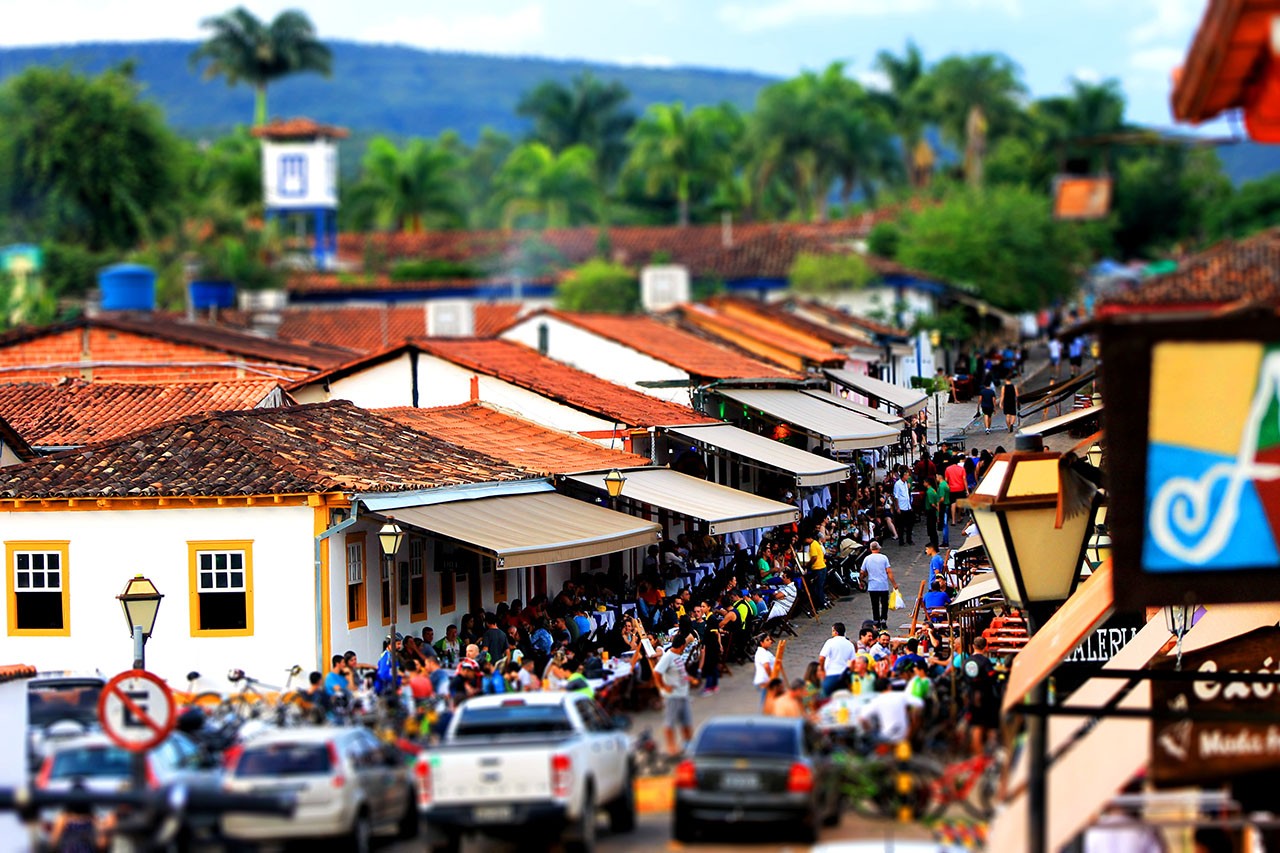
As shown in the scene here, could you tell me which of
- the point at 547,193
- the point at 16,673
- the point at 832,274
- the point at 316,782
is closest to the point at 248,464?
the point at 16,673

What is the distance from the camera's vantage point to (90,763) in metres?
15.4

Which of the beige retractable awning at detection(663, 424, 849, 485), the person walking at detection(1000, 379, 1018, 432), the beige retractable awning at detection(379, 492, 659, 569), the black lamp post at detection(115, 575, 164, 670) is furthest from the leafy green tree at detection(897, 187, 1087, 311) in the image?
the black lamp post at detection(115, 575, 164, 670)

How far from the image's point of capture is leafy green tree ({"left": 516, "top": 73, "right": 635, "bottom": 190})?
5399 inches

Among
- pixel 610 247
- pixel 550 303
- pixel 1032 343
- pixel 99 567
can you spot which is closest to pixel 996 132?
pixel 610 247

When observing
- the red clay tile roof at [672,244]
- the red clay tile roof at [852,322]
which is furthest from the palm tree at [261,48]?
the red clay tile roof at [852,322]

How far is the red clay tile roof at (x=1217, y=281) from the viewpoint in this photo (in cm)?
5266

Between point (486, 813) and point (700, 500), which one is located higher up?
point (700, 500)

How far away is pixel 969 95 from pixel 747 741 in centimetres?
11063

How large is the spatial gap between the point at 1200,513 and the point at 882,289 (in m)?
58.8

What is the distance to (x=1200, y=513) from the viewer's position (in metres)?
11.3

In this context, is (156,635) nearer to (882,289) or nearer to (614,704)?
(614,704)

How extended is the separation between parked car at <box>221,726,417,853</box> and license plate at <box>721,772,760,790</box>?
2884 mm

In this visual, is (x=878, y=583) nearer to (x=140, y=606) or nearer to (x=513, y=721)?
(x=140, y=606)

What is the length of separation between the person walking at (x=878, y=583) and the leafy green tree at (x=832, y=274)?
1590 inches
